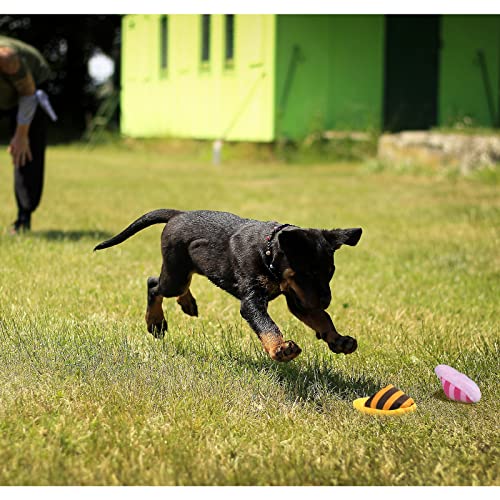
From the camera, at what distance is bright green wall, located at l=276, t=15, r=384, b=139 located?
20.8 metres

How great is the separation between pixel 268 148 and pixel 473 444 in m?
17.5

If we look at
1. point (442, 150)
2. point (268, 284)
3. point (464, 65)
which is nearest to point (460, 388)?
point (268, 284)

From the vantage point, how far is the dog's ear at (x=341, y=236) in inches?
170

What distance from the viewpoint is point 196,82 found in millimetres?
23953

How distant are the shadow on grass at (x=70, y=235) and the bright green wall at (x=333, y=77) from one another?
11659 mm

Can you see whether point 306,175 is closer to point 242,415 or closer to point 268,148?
point 268,148

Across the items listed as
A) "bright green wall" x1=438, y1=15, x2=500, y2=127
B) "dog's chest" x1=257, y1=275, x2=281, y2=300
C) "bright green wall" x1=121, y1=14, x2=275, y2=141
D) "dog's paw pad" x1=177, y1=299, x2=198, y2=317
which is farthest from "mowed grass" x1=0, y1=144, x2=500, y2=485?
"bright green wall" x1=438, y1=15, x2=500, y2=127

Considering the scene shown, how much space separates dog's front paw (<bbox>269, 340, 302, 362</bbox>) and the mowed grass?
284 mm

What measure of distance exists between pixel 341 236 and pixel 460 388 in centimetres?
88

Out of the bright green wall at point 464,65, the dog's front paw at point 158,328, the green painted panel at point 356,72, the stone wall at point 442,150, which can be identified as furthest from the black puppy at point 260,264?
the bright green wall at point 464,65

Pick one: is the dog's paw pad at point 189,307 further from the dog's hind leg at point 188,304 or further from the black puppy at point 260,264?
the black puppy at point 260,264

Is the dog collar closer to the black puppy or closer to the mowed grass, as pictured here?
the black puppy

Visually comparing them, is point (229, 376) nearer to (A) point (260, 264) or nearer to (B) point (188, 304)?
(A) point (260, 264)

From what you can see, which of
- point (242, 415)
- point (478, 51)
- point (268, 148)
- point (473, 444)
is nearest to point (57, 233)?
point (242, 415)
